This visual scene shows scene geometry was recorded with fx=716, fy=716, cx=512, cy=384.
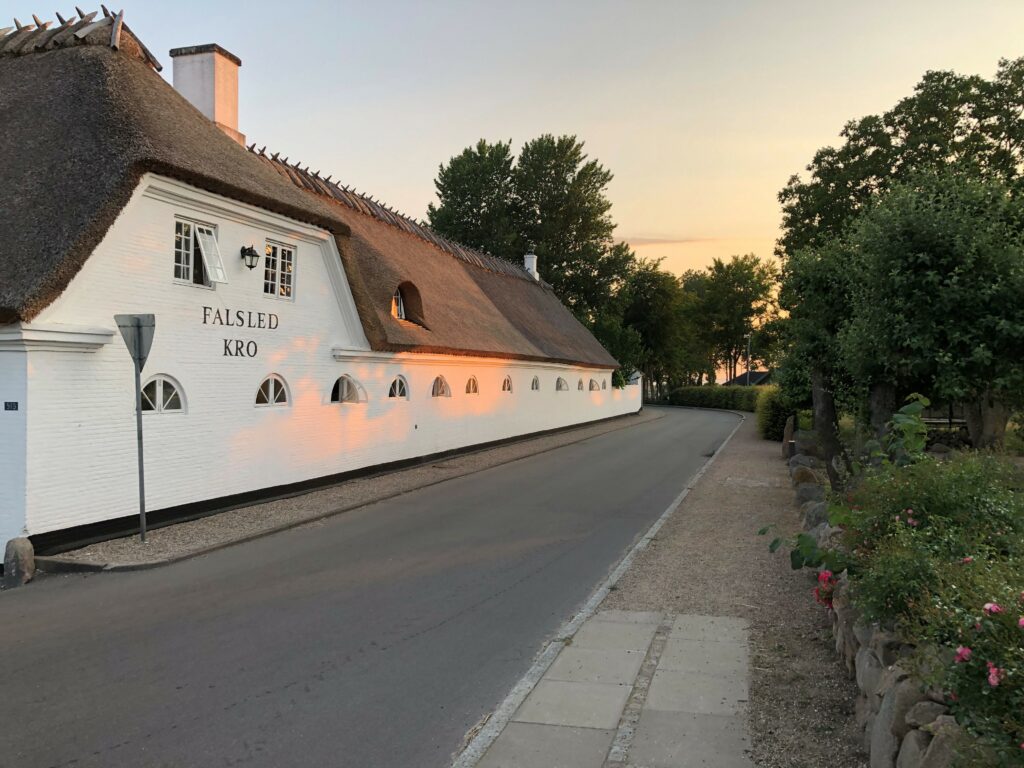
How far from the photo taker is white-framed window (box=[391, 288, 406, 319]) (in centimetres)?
1866

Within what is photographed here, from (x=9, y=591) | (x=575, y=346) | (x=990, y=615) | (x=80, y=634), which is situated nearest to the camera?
(x=990, y=615)

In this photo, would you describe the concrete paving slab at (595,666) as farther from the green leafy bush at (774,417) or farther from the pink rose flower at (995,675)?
the green leafy bush at (774,417)

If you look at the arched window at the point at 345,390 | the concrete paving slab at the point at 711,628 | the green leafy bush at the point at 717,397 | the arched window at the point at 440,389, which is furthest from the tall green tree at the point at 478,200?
the concrete paving slab at the point at 711,628

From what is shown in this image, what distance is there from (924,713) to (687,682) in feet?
7.44

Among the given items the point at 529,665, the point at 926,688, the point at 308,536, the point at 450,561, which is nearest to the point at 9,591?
the point at 308,536

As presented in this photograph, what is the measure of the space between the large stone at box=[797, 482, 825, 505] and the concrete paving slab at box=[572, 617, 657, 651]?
267 inches

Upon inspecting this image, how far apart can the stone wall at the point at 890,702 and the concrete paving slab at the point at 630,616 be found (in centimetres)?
172

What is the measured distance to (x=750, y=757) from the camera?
445 cm

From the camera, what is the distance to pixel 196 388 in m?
11.7

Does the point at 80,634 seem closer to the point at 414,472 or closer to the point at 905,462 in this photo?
the point at 905,462

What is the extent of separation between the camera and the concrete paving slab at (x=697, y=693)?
16.8 feet

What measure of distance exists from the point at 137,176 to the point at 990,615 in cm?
1080

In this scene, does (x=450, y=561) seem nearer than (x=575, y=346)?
Yes

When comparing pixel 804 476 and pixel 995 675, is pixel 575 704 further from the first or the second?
pixel 804 476
